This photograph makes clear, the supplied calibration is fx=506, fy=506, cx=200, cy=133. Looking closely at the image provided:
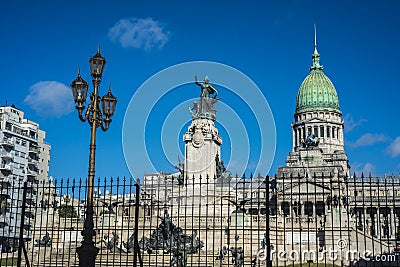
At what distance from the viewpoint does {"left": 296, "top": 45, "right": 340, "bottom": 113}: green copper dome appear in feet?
359

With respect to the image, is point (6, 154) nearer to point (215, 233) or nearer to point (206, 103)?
point (206, 103)

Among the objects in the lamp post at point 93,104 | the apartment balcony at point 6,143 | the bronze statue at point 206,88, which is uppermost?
the bronze statue at point 206,88

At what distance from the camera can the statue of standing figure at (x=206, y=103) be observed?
5022 cm

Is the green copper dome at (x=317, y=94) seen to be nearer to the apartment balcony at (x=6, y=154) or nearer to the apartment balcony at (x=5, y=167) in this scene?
the apartment balcony at (x=6, y=154)

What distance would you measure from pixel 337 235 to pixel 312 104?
253ft

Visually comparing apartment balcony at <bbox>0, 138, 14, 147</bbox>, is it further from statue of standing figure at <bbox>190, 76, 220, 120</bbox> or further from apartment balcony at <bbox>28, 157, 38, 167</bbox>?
statue of standing figure at <bbox>190, 76, 220, 120</bbox>

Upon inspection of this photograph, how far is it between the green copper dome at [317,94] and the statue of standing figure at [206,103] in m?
60.5

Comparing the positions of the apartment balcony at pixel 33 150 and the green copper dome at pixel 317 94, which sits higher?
A: the green copper dome at pixel 317 94

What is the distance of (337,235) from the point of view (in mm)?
34938

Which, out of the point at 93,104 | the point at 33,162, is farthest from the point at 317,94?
the point at 93,104

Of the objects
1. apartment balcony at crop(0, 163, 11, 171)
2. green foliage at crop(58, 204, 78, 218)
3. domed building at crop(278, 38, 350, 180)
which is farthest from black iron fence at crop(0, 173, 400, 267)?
domed building at crop(278, 38, 350, 180)

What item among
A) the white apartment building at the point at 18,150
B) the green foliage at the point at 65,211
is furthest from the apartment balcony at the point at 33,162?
the green foliage at the point at 65,211

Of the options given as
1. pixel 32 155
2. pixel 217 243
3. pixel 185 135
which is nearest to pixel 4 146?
pixel 32 155

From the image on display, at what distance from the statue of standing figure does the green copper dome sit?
199 feet
